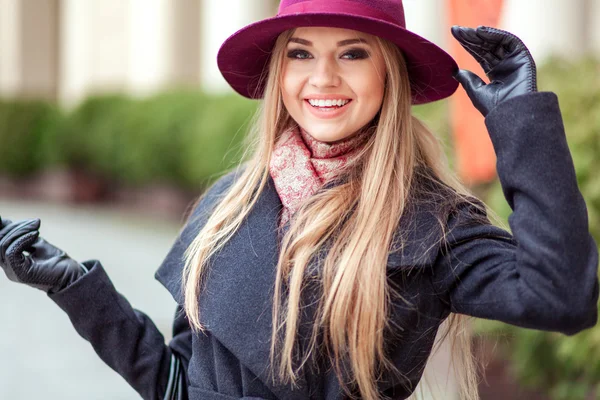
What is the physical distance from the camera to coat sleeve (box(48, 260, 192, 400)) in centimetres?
227

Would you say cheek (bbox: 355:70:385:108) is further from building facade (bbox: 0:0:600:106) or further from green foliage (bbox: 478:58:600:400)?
building facade (bbox: 0:0:600:106)

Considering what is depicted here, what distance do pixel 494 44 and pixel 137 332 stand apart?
121 centimetres

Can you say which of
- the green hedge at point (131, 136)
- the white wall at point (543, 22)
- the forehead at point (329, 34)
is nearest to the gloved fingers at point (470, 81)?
the forehead at point (329, 34)

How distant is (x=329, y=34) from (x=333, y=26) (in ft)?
0.15

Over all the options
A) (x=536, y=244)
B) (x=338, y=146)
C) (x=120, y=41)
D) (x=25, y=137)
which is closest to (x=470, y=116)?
(x=338, y=146)

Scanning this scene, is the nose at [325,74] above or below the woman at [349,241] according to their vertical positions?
above

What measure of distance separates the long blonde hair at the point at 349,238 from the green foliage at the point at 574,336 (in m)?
1.93

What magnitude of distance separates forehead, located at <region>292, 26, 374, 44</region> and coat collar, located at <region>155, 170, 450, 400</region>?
411 mm

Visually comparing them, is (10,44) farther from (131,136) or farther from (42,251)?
(42,251)

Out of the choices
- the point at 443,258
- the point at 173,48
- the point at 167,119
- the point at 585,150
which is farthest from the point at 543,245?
the point at 173,48

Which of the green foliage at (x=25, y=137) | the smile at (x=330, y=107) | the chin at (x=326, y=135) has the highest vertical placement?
the smile at (x=330, y=107)

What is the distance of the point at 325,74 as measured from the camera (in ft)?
6.94

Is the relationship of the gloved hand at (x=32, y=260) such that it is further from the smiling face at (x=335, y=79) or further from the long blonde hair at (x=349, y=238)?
the smiling face at (x=335, y=79)

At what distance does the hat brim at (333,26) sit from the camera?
6.75 feet
